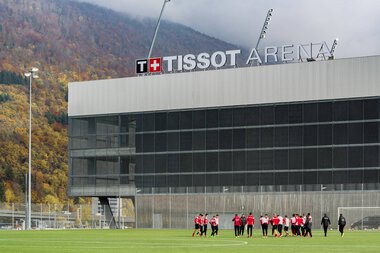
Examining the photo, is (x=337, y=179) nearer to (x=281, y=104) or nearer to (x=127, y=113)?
(x=281, y=104)

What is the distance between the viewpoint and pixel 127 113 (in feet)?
373

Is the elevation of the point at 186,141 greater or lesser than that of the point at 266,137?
lesser

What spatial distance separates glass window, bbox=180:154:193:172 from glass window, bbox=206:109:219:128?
4592 mm

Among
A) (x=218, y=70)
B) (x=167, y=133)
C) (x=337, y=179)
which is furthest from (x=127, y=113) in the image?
(x=337, y=179)

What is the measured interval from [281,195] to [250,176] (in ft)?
15.5

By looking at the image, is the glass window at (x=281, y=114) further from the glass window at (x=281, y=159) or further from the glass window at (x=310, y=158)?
the glass window at (x=310, y=158)

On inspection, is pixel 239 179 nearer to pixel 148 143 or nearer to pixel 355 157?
pixel 148 143

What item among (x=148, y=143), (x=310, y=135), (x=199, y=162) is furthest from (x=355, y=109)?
(x=148, y=143)

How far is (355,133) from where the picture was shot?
9844cm

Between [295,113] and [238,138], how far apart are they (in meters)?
7.82

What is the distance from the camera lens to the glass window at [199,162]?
352 ft

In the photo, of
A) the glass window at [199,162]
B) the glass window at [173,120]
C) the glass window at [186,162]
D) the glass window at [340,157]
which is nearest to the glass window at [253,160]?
the glass window at [199,162]

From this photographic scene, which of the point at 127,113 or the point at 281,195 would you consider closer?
the point at 281,195

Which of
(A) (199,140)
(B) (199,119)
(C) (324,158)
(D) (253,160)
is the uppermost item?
(B) (199,119)
